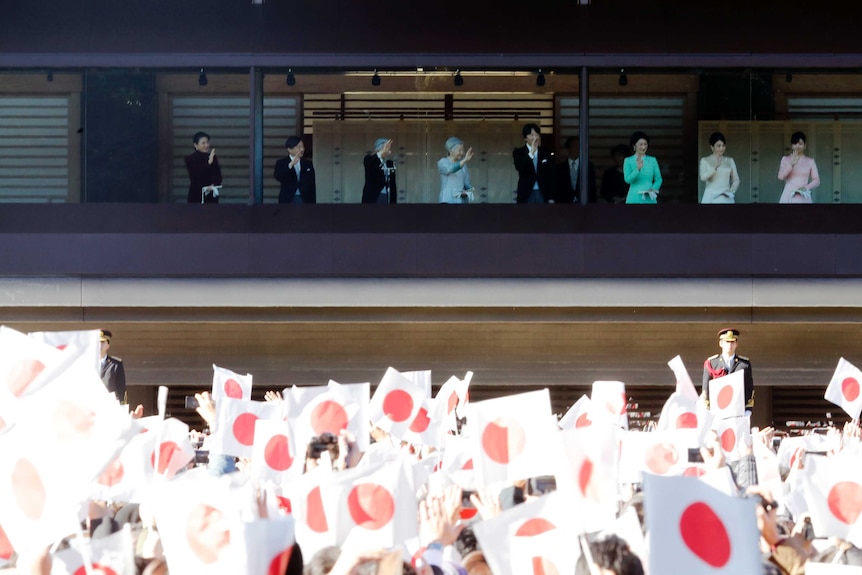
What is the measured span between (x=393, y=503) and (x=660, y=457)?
11.8ft

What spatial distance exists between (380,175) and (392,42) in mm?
1919

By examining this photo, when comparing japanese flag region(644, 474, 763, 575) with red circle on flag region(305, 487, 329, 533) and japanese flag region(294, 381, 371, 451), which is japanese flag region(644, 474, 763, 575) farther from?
japanese flag region(294, 381, 371, 451)

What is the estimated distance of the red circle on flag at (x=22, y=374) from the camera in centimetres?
766

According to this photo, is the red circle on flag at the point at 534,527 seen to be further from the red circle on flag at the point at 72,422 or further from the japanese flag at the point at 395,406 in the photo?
the japanese flag at the point at 395,406

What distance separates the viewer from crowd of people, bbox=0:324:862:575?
5.13 m

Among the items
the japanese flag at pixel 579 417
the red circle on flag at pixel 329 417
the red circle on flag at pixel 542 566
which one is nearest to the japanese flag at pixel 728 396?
the japanese flag at pixel 579 417

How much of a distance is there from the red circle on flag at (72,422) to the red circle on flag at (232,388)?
661 centimetres

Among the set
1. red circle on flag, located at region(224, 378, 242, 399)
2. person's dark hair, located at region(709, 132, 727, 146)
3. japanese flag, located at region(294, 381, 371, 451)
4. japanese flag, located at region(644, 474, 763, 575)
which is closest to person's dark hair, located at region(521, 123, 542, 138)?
person's dark hair, located at region(709, 132, 727, 146)

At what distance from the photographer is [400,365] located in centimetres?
2025

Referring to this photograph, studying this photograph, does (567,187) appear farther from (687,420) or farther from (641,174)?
(687,420)

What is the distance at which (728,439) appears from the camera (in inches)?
456

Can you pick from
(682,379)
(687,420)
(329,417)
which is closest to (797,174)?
(682,379)

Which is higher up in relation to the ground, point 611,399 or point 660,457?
Answer: point 611,399

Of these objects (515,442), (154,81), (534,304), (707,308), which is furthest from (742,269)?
(515,442)
